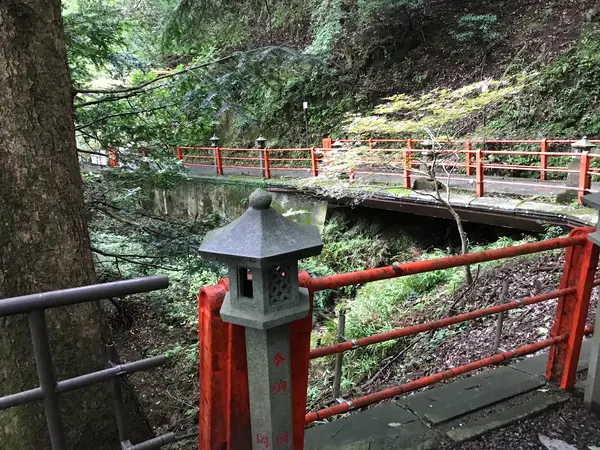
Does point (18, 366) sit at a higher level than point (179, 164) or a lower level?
lower

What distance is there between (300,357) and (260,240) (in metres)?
0.60

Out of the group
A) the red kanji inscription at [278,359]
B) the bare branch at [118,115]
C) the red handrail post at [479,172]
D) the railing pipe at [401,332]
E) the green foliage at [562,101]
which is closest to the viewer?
the red kanji inscription at [278,359]

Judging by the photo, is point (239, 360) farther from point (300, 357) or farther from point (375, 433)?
point (375, 433)

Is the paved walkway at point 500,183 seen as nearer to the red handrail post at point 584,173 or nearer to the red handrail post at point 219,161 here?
the red handrail post at point 584,173

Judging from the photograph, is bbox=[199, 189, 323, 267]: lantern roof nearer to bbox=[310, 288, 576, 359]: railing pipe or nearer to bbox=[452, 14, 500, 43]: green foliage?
bbox=[310, 288, 576, 359]: railing pipe

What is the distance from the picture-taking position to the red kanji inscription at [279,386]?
63.6 inches

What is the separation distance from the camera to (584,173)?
22.9 feet

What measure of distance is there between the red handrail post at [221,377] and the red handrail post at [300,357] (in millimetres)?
200

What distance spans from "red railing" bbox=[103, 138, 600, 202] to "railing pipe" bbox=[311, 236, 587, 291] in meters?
3.71

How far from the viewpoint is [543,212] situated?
701 cm

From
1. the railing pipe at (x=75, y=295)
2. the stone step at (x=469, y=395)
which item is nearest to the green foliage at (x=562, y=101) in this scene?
the stone step at (x=469, y=395)

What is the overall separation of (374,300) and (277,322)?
18.2ft

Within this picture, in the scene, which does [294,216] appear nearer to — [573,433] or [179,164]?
[179,164]

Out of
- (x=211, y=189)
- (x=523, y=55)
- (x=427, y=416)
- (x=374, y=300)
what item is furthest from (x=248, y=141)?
(x=427, y=416)
